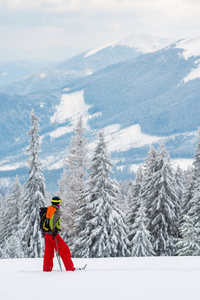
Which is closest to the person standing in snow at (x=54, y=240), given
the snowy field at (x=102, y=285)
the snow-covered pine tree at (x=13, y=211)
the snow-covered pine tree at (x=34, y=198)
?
the snowy field at (x=102, y=285)

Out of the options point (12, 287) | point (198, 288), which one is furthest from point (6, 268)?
point (198, 288)

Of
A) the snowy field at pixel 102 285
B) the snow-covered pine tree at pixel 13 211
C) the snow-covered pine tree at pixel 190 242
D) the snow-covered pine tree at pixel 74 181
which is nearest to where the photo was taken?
the snowy field at pixel 102 285

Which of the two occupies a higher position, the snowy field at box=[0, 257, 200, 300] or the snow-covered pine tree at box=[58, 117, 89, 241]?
the snow-covered pine tree at box=[58, 117, 89, 241]

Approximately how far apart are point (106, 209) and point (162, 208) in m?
6.05

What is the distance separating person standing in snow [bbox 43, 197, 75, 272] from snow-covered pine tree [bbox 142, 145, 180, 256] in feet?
59.5

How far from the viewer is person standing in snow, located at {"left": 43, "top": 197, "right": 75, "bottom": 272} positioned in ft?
30.1

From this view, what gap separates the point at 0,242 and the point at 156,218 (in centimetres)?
1922

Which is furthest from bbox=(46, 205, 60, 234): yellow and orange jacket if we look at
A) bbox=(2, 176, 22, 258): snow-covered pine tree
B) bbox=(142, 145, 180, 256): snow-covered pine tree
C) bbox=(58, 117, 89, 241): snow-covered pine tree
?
bbox=(2, 176, 22, 258): snow-covered pine tree

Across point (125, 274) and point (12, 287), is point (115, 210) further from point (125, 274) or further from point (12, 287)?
point (12, 287)

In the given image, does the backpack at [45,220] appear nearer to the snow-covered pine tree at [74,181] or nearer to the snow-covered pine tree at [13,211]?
the snow-covered pine tree at [74,181]

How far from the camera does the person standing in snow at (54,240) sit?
30.1ft

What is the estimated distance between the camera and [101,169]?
23.5m

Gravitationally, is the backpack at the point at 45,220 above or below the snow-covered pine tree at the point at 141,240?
above

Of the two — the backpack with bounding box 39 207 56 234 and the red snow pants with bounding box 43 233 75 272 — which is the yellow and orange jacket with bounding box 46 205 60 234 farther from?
the red snow pants with bounding box 43 233 75 272
